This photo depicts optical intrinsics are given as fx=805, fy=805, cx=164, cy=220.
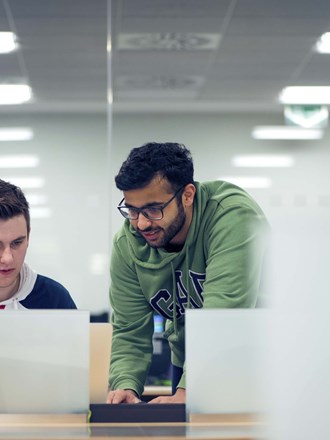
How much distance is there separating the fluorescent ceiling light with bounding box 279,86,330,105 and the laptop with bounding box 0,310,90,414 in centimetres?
423

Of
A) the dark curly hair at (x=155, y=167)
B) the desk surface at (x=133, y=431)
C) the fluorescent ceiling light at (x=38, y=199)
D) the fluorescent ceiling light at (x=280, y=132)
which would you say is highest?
the fluorescent ceiling light at (x=280, y=132)

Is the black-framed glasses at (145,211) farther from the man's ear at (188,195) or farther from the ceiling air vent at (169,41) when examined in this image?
the ceiling air vent at (169,41)

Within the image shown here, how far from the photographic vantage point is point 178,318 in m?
2.42

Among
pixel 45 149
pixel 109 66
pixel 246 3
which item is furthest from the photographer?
pixel 45 149

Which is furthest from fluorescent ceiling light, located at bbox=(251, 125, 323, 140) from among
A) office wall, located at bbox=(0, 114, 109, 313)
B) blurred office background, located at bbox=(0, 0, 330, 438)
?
office wall, located at bbox=(0, 114, 109, 313)

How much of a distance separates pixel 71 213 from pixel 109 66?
1.09m

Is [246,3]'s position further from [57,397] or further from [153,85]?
[57,397]

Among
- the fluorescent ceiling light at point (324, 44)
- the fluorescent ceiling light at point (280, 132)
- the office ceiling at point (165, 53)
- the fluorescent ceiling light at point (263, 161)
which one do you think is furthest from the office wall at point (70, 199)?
the fluorescent ceiling light at point (324, 44)

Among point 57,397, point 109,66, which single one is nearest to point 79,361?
point 57,397

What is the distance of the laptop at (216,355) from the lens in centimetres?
141

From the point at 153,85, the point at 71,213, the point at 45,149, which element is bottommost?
the point at 71,213

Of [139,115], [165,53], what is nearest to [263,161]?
[139,115]

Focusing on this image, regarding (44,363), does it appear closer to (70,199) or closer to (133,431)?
(133,431)

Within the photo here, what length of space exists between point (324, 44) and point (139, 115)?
1318mm
